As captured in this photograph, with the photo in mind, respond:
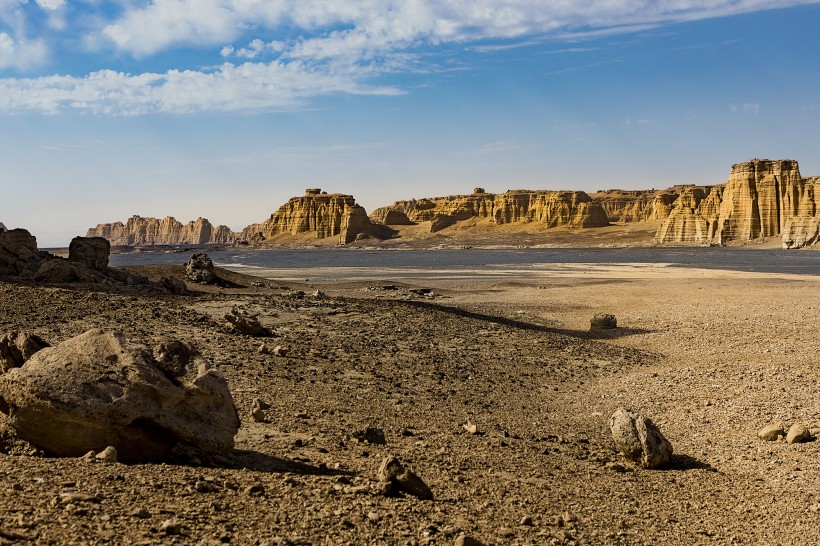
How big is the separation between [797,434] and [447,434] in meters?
5.01

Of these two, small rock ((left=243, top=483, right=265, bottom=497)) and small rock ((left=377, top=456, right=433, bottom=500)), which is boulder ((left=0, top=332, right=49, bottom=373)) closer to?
small rock ((left=243, top=483, right=265, bottom=497))

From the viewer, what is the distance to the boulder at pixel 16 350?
9.12m

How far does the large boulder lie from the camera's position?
268 inches

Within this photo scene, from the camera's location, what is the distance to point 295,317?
19.3 metres

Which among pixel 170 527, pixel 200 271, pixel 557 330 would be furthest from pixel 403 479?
pixel 200 271

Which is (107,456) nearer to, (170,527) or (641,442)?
(170,527)

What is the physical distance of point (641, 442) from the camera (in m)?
9.47

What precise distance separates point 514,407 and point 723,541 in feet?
18.5

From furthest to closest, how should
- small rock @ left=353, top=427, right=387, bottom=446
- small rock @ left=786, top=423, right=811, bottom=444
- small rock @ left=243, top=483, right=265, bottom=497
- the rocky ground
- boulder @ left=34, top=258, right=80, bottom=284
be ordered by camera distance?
1. boulder @ left=34, top=258, right=80, bottom=284
2. small rock @ left=786, top=423, right=811, bottom=444
3. small rock @ left=353, top=427, right=387, bottom=446
4. small rock @ left=243, top=483, right=265, bottom=497
5. the rocky ground

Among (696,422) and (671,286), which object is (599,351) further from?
(671,286)

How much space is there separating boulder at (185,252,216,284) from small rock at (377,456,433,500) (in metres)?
27.4

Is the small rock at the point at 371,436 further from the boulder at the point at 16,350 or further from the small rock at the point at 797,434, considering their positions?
the small rock at the point at 797,434

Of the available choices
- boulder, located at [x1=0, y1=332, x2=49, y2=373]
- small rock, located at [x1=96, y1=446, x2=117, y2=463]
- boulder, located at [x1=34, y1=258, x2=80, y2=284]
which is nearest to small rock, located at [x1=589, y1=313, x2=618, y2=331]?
boulder, located at [x1=34, y1=258, x2=80, y2=284]

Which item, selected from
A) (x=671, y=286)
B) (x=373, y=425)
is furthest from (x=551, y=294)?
(x=373, y=425)
